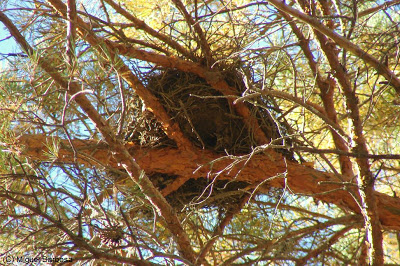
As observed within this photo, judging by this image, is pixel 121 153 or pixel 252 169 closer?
pixel 121 153

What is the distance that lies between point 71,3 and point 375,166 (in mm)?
2648

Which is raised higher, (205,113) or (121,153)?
(205,113)

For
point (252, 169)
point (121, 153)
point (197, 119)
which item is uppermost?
point (197, 119)

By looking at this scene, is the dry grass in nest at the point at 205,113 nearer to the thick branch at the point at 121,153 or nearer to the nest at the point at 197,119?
the nest at the point at 197,119

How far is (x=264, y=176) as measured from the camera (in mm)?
2113

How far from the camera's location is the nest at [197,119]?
83.4 inches

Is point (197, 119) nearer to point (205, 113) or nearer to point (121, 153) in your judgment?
point (205, 113)

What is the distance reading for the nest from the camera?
6.95 ft

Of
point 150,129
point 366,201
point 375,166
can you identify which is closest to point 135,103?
point 150,129

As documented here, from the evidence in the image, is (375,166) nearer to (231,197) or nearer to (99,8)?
(231,197)

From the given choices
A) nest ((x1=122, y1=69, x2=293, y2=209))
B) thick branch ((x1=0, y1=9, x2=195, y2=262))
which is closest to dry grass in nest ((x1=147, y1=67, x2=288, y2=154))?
nest ((x1=122, y1=69, x2=293, y2=209))

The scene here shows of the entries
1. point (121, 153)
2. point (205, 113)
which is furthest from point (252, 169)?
point (121, 153)

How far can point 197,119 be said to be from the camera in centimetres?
216

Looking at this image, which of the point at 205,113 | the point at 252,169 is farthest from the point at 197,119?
the point at 252,169
